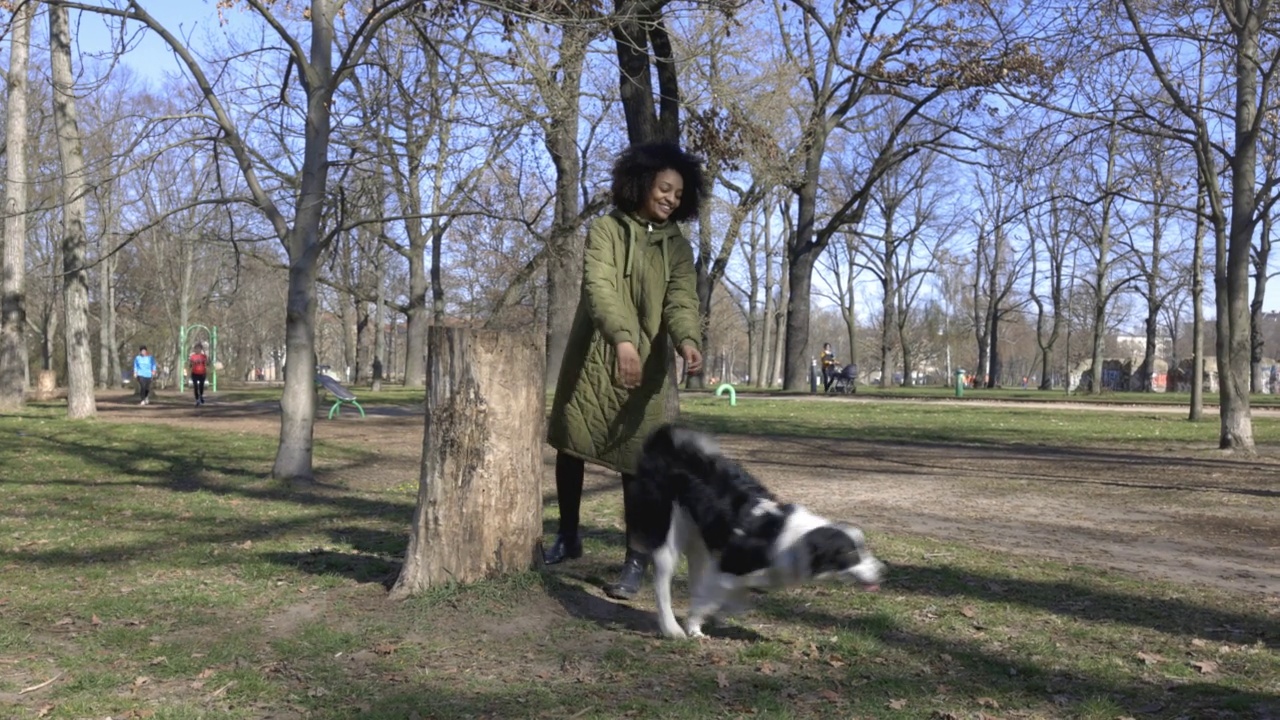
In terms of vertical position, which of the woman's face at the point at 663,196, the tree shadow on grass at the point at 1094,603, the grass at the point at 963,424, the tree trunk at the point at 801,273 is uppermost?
the tree trunk at the point at 801,273

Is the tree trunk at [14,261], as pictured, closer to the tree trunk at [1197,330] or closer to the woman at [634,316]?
the woman at [634,316]

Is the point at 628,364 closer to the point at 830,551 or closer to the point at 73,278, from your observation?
the point at 830,551

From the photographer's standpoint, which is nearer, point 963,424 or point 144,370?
point 963,424

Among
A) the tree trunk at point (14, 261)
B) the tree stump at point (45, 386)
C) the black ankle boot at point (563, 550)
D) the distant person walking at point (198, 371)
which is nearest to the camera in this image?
the black ankle boot at point (563, 550)

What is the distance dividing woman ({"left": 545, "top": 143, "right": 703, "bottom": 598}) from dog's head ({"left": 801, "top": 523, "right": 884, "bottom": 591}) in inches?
42.8

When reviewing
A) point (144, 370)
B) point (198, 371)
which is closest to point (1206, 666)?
point (144, 370)

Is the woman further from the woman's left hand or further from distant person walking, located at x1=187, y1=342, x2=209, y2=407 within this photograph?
distant person walking, located at x1=187, y1=342, x2=209, y2=407

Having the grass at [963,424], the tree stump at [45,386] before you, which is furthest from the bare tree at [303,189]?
the tree stump at [45,386]

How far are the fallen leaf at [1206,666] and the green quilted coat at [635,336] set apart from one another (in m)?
2.33

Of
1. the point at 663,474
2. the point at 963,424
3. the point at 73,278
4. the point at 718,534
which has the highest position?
the point at 73,278

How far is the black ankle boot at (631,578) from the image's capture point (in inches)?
195

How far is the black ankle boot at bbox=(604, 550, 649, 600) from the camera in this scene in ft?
16.2

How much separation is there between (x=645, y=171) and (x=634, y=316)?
0.66 metres

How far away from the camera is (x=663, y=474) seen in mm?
4359
